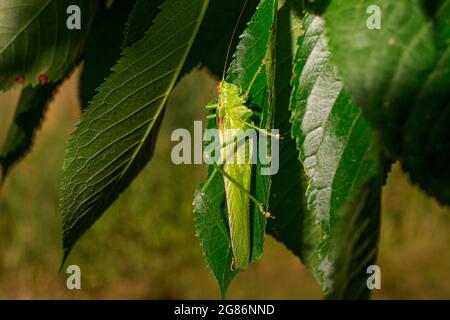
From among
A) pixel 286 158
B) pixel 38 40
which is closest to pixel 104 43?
pixel 38 40

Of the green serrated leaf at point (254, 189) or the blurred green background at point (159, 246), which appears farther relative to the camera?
the blurred green background at point (159, 246)

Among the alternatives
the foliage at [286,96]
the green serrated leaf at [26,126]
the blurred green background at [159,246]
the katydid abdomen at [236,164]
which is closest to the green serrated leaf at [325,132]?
the foliage at [286,96]

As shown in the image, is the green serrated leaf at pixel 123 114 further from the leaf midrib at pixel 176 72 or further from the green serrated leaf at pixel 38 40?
the green serrated leaf at pixel 38 40

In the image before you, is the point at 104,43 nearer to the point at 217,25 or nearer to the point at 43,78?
the point at 43,78

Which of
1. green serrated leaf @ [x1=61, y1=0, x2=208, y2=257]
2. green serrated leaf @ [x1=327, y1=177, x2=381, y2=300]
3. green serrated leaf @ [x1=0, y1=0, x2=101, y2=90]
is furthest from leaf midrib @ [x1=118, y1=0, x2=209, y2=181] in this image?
green serrated leaf @ [x1=327, y1=177, x2=381, y2=300]

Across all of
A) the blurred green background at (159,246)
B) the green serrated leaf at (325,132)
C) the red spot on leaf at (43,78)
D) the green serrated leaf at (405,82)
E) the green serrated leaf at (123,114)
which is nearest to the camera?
the green serrated leaf at (405,82)
